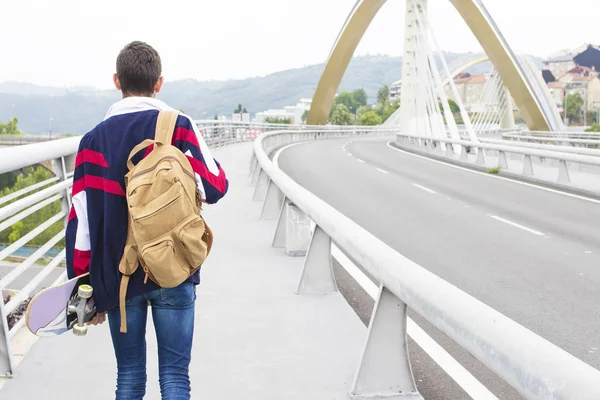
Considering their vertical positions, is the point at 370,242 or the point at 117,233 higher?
the point at 117,233

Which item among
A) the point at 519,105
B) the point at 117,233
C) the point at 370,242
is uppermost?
the point at 117,233

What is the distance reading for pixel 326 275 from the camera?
6.57m

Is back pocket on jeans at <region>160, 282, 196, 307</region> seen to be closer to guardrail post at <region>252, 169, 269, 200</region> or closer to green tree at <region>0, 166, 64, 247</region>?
green tree at <region>0, 166, 64, 247</region>

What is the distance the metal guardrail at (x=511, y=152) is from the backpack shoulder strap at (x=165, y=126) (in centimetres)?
1557

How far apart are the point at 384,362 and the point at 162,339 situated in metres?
1.43

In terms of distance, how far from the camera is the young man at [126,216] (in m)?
3.10

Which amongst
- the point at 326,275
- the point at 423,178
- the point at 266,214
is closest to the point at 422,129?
the point at 423,178

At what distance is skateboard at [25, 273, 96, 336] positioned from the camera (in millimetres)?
3182

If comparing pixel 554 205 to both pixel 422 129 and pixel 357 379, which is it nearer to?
pixel 357 379

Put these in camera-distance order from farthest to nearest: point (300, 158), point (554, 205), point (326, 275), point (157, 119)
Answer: point (300, 158) → point (554, 205) → point (326, 275) → point (157, 119)

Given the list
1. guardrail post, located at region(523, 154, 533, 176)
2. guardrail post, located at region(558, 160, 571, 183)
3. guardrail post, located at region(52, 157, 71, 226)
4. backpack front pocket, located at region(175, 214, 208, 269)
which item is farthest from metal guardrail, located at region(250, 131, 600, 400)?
guardrail post, located at region(523, 154, 533, 176)

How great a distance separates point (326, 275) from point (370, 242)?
5.97 feet

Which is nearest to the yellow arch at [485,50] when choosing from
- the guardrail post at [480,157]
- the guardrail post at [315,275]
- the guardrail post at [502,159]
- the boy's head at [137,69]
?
the guardrail post at [480,157]

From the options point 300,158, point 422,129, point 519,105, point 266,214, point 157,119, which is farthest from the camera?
point 519,105
